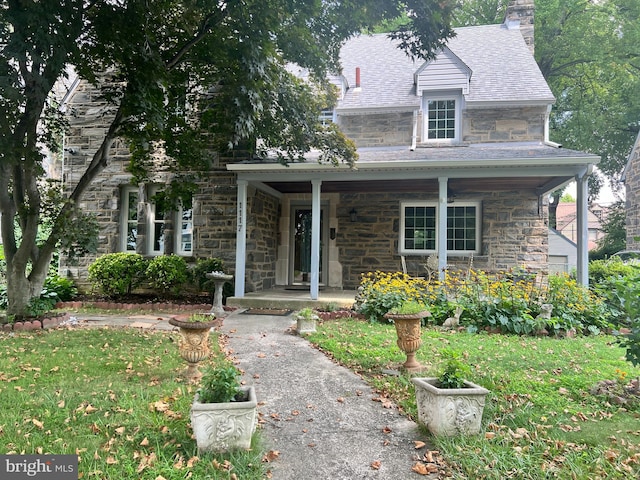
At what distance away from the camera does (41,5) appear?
4441 mm

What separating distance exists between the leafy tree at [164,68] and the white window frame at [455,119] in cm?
377

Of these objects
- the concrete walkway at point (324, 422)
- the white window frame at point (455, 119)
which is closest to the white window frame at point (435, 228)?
the white window frame at point (455, 119)

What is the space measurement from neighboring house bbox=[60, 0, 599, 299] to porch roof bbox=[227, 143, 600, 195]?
0.11 m

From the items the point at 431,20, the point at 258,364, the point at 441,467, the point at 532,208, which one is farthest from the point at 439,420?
the point at 532,208

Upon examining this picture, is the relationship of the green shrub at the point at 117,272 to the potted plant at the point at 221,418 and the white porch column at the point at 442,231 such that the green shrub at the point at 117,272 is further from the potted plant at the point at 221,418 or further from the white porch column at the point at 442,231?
the potted plant at the point at 221,418

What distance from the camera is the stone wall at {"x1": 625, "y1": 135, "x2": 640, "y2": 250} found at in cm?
1345

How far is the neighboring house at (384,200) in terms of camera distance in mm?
9734

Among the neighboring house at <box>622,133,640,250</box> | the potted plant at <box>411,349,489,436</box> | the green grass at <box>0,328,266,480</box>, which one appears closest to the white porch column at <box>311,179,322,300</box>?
the green grass at <box>0,328,266,480</box>

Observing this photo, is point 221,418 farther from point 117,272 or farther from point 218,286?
point 117,272

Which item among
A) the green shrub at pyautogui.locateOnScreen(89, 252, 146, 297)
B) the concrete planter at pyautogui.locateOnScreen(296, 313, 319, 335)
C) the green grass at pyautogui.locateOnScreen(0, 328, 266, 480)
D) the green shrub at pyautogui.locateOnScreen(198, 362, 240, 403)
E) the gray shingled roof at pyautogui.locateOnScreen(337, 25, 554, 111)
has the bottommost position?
the green grass at pyautogui.locateOnScreen(0, 328, 266, 480)

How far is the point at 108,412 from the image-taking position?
314 centimetres

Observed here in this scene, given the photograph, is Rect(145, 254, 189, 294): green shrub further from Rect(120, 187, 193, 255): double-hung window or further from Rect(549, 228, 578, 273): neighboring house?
Rect(549, 228, 578, 273): neighboring house

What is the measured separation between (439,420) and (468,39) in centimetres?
1310

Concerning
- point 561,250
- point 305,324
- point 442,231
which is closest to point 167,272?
point 305,324
